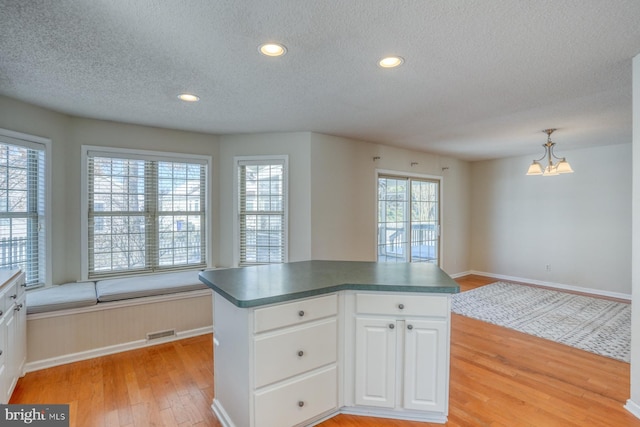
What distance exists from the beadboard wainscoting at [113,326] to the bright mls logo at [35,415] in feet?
2.64

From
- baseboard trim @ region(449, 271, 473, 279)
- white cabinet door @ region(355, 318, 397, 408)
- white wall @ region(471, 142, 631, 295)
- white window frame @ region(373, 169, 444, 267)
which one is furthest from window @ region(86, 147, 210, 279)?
white wall @ region(471, 142, 631, 295)

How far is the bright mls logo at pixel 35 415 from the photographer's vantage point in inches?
75.2

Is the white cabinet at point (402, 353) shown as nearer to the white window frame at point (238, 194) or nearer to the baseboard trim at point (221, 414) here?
the baseboard trim at point (221, 414)

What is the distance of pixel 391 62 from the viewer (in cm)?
216

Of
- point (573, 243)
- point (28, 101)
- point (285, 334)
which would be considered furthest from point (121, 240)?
point (573, 243)

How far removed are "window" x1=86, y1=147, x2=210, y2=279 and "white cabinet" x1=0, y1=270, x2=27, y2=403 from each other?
1.04m

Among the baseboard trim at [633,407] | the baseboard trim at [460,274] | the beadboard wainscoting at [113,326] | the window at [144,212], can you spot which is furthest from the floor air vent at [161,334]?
the baseboard trim at [460,274]

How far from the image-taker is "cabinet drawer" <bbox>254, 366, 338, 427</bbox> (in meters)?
1.79

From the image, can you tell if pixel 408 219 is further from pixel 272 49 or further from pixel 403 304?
pixel 272 49

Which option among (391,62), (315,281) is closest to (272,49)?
(391,62)

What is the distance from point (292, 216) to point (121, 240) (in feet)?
6.69

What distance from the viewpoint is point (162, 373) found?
2.73 m

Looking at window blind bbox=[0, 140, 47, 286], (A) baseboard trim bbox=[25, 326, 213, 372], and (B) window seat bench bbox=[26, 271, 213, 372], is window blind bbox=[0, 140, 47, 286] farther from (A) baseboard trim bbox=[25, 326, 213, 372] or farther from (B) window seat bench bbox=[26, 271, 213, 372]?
(A) baseboard trim bbox=[25, 326, 213, 372]

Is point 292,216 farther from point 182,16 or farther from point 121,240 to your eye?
point 182,16
